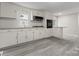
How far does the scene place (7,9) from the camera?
3439 mm

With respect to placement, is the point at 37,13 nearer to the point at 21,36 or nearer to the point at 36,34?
the point at 36,34

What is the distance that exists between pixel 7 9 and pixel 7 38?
1362mm

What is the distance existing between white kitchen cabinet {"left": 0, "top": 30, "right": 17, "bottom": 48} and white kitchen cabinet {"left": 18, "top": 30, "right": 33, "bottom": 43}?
0.93 ft

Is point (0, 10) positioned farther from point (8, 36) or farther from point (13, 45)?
point (13, 45)

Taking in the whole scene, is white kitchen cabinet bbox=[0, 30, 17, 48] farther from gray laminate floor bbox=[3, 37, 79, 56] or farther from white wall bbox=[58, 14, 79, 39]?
white wall bbox=[58, 14, 79, 39]

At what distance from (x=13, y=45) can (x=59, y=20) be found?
23.2 ft

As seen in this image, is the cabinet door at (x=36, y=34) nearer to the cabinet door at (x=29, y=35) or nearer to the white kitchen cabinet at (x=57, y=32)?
the cabinet door at (x=29, y=35)

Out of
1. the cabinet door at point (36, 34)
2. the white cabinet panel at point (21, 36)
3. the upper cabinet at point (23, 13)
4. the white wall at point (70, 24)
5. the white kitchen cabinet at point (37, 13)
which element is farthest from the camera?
the white wall at point (70, 24)

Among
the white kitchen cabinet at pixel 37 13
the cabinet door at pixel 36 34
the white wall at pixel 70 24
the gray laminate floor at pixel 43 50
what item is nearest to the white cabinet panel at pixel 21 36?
the gray laminate floor at pixel 43 50

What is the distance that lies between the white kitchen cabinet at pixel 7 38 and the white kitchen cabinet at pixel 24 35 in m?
0.28

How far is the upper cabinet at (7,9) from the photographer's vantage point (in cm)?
325

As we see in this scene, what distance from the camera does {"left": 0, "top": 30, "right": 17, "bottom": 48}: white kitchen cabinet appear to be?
297cm

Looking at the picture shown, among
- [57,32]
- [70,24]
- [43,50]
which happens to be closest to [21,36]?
[43,50]

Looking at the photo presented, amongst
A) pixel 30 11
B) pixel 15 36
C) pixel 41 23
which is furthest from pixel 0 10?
pixel 41 23
